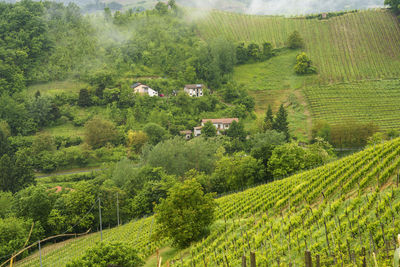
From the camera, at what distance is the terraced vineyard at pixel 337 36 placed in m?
65.9

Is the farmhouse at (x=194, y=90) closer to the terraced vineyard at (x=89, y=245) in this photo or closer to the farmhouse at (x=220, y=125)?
the farmhouse at (x=220, y=125)

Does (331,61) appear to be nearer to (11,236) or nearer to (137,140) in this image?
(137,140)

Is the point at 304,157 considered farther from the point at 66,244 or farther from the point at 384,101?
the point at 384,101

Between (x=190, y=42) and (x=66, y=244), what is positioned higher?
(x=190, y=42)

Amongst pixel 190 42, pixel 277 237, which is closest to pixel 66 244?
pixel 277 237

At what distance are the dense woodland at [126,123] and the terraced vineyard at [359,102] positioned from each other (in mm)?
5693

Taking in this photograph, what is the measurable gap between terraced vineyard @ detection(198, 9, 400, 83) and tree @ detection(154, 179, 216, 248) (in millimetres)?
52537

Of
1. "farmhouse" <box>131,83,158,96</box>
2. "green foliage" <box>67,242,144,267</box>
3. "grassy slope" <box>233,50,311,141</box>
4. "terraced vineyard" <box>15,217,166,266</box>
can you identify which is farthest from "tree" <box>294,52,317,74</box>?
"green foliage" <box>67,242,144,267</box>

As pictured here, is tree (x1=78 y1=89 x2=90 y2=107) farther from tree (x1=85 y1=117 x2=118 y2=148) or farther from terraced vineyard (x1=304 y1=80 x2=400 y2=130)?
terraced vineyard (x1=304 y1=80 x2=400 y2=130)

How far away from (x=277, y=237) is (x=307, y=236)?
1.33m

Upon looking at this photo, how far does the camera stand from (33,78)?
6456cm

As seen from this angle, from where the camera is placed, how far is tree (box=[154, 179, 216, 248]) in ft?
56.4

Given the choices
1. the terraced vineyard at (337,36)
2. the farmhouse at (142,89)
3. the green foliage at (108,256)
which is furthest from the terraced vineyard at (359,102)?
the green foliage at (108,256)

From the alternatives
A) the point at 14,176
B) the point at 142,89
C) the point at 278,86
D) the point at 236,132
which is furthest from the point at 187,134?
the point at 14,176
